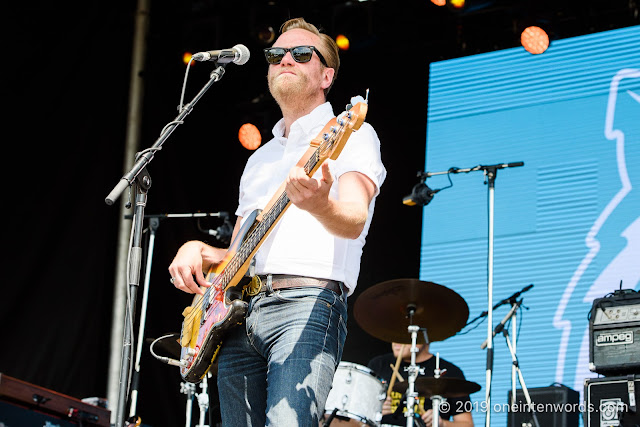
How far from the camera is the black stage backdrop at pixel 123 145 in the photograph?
6.19m

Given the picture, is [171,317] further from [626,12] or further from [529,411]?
[626,12]

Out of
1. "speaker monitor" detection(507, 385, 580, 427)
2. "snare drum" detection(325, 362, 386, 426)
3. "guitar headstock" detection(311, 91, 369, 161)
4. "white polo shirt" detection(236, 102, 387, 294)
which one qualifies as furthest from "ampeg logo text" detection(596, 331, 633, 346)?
"guitar headstock" detection(311, 91, 369, 161)

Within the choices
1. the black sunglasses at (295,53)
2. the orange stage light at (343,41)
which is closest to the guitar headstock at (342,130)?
the black sunglasses at (295,53)

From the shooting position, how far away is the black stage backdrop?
6.19 meters

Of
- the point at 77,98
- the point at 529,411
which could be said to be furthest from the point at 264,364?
the point at 77,98

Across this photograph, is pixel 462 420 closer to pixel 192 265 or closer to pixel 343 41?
pixel 343 41

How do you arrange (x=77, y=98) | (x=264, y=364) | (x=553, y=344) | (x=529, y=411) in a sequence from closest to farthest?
1. (x=264, y=364)
2. (x=529, y=411)
3. (x=553, y=344)
4. (x=77, y=98)

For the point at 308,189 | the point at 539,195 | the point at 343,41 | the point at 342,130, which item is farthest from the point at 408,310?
the point at 308,189

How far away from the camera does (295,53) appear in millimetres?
2979

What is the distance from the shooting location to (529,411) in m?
5.19

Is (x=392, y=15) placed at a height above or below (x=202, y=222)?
above

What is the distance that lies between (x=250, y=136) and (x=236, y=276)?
4.85 m

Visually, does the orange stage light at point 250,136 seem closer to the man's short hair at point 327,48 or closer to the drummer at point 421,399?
the drummer at point 421,399

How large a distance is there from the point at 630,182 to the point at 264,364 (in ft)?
13.6
